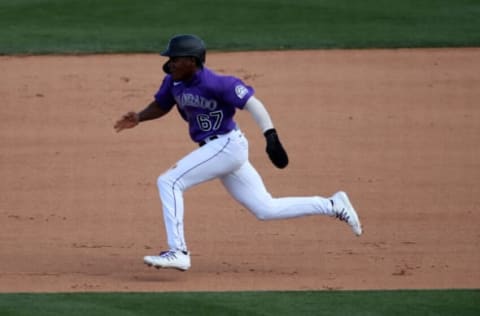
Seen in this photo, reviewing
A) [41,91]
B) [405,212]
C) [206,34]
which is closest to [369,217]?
[405,212]

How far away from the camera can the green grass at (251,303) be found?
31.2ft

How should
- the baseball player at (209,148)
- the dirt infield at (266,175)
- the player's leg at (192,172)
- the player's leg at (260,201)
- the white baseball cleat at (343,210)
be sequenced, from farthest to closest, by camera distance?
the dirt infield at (266,175) → the white baseball cleat at (343,210) → the player's leg at (260,201) → the player's leg at (192,172) → the baseball player at (209,148)

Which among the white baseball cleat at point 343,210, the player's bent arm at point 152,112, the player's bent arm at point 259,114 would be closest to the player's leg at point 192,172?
the player's bent arm at point 259,114

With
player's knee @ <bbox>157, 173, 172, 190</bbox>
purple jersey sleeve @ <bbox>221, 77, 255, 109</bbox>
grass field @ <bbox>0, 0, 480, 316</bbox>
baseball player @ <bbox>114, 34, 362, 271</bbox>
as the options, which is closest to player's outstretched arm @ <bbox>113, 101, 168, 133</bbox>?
baseball player @ <bbox>114, 34, 362, 271</bbox>

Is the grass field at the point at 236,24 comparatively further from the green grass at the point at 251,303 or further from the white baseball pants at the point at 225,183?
the green grass at the point at 251,303

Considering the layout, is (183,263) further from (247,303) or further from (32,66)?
(32,66)

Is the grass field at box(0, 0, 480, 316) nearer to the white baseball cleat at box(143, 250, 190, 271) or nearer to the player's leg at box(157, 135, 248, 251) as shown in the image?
the player's leg at box(157, 135, 248, 251)

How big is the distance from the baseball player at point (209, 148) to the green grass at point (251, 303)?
533 millimetres

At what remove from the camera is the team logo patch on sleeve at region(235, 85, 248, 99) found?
10.1 meters

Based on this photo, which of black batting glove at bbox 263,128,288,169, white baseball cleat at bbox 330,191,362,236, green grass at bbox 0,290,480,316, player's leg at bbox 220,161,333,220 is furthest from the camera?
white baseball cleat at bbox 330,191,362,236

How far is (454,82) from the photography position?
17188 mm

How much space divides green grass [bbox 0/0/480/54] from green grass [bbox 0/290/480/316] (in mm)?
8797

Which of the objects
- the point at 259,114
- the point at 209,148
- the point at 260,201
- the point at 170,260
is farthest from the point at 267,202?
the point at 170,260

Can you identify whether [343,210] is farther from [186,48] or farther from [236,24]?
[236,24]
